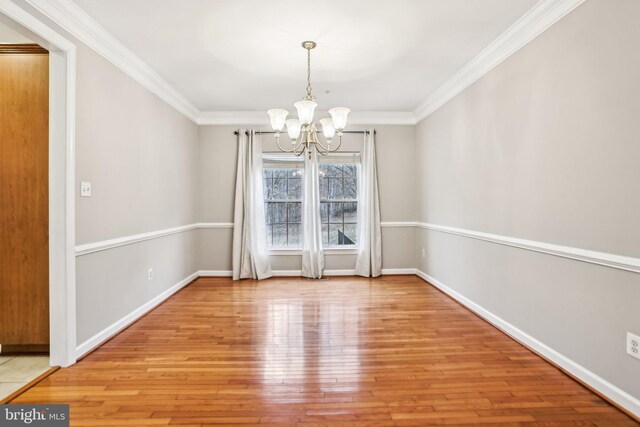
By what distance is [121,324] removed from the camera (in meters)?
2.99

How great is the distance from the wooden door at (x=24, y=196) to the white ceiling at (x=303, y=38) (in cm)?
71

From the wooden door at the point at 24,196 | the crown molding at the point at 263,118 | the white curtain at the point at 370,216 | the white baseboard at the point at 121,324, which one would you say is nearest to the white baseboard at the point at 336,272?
the white curtain at the point at 370,216

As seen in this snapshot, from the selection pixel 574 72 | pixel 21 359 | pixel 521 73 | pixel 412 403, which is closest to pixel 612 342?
pixel 412 403

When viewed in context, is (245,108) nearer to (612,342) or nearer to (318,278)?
(318,278)

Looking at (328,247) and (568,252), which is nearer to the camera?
(568,252)

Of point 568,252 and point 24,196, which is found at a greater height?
point 24,196

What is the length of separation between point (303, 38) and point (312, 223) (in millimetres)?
2788

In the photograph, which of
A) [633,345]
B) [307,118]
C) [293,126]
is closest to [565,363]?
[633,345]

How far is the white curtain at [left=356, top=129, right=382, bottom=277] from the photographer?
5094 mm

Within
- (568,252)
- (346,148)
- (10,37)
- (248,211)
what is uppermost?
(10,37)

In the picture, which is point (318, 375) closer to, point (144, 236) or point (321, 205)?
point (144, 236)

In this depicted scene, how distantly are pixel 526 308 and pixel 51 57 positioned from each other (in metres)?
3.91

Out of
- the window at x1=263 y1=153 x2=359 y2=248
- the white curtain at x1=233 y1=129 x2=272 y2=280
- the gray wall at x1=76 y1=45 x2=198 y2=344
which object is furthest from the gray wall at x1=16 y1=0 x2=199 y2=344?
the window at x1=263 y1=153 x2=359 y2=248

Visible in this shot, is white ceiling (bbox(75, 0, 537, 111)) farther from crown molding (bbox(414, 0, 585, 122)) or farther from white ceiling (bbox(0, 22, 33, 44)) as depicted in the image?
white ceiling (bbox(0, 22, 33, 44))
